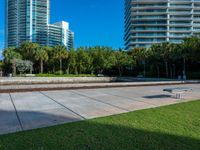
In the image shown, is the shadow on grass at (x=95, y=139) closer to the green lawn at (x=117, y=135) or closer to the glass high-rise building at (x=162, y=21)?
the green lawn at (x=117, y=135)

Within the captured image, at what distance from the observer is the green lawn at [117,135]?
13.6 ft

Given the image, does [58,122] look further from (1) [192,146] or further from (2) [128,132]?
(1) [192,146]

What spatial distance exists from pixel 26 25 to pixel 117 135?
101m

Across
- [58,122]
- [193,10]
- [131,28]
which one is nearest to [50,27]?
[131,28]

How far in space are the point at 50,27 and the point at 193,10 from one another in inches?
2788

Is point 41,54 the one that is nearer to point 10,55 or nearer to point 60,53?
point 60,53

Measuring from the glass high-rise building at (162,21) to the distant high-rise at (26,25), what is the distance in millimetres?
39504

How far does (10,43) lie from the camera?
99500 mm

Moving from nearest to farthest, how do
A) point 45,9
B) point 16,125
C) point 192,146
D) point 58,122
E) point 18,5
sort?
1. point 192,146
2. point 16,125
3. point 58,122
4. point 18,5
5. point 45,9

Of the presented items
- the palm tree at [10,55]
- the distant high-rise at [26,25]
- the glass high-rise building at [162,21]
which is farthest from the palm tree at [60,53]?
the glass high-rise building at [162,21]

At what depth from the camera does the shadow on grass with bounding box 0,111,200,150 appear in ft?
13.5

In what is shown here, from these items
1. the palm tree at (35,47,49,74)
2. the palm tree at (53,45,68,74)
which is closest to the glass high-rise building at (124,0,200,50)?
the palm tree at (53,45,68,74)

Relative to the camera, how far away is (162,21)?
102875 mm

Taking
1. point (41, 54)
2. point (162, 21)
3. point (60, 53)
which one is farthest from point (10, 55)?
point (162, 21)
